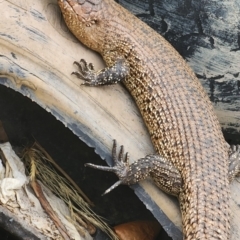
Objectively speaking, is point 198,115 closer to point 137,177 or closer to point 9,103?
point 137,177

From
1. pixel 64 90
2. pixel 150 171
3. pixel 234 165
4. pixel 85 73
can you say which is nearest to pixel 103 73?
pixel 85 73

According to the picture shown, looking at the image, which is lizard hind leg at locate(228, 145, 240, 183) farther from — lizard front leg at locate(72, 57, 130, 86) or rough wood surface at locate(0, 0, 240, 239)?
lizard front leg at locate(72, 57, 130, 86)

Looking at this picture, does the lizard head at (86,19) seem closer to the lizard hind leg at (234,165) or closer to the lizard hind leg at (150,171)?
the lizard hind leg at (150,171)

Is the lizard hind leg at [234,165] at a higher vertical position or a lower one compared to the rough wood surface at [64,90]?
Answer: lower

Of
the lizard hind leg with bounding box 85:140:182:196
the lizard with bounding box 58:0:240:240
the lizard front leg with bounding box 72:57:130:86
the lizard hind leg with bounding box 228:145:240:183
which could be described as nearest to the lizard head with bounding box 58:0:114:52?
the lizard with bounding box 58:0:240:240

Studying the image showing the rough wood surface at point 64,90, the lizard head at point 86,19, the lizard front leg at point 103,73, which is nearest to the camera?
the rough wood surface at point 64,90

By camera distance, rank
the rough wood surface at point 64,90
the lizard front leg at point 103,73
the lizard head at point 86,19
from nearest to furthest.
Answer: the rough wood surface at point 64,90 < the lizard front leg at point 103,73 < the lizard head at point 86,19

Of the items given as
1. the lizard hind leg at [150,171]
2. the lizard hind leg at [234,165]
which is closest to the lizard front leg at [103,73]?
the lizard hind leg at [150,171]
